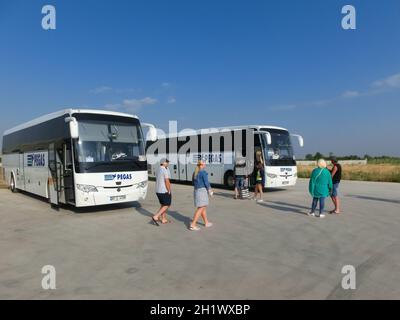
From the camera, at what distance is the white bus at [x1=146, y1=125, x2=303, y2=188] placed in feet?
49.9

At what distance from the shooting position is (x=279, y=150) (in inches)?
617

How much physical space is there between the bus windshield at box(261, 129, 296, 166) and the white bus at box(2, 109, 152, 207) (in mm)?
6574

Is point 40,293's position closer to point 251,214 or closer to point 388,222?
Result: point 251,214

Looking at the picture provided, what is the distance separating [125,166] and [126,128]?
1.32m

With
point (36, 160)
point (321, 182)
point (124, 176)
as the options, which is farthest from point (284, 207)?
point (36, 160)

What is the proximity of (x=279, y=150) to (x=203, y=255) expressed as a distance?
10.5 metres

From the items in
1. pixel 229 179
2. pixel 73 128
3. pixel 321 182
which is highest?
pixel 73 128

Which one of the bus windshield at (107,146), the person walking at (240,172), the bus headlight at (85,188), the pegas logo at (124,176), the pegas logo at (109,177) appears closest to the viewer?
the bus headlight at (85,188)

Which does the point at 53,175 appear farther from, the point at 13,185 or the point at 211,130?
the point at 211,130

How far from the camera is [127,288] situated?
4582 millimetres

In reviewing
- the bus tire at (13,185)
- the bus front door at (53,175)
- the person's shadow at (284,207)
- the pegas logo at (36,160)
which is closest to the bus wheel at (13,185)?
the bus tire at (13,185)

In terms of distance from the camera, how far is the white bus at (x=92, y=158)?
32.2 ft

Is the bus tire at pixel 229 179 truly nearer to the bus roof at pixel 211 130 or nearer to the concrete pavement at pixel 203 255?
the bus roof at pixel 211 130

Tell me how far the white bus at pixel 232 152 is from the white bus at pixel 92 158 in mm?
5292
